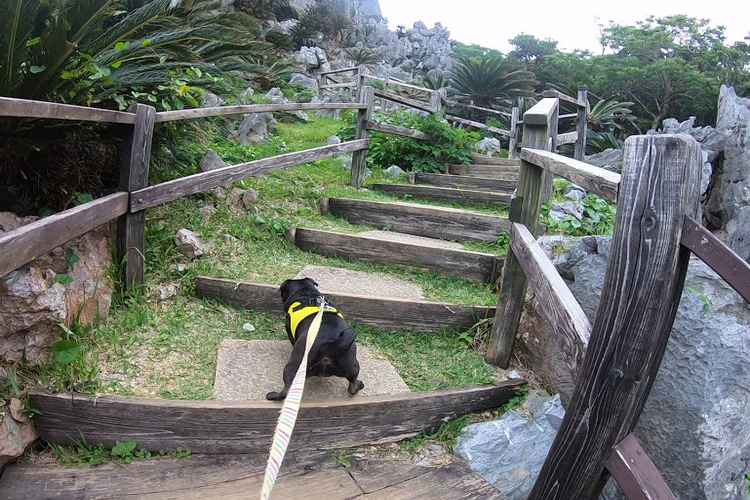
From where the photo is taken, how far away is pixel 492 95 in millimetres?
17844

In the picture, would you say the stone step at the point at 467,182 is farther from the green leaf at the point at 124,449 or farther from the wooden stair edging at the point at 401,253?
the green leaf at the point at 124,449

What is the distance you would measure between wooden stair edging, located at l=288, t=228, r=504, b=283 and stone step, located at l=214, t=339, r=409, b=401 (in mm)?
1009

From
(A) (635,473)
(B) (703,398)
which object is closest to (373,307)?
(B) (703,398)

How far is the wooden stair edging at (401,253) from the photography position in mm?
3193

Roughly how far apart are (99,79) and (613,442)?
2.38m

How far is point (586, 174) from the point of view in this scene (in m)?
1.57

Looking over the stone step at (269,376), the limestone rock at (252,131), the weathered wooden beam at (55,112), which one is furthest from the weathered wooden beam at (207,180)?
the limestone rock at (252,131)

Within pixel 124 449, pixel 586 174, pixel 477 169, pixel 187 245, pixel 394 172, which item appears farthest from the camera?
pixel 477 169

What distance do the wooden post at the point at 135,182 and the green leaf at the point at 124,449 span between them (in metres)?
0.85

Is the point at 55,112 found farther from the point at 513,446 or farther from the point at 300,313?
the point at 513,446

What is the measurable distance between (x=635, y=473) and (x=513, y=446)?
0.84 metres

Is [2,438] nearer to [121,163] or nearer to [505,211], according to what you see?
[121,163]

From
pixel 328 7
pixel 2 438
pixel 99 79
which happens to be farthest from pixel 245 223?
pixel 328 7

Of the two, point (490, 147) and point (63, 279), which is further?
point (490, 147)
